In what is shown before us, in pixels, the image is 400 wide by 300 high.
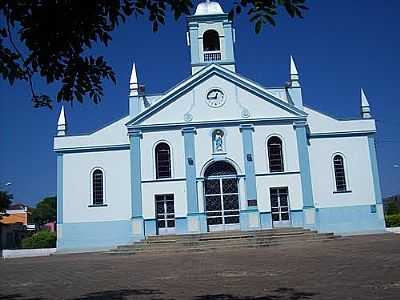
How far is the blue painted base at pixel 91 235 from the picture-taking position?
27078 mm

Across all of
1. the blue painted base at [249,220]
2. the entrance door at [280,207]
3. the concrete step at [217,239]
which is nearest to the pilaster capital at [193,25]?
the entrance door at [280,207]

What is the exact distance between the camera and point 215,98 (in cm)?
2794

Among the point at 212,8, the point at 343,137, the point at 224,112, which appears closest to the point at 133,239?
the point at 224,112

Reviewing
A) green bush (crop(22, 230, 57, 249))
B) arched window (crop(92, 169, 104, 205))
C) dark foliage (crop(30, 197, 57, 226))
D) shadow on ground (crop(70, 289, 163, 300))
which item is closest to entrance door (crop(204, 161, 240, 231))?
arched window (crop(92, 169, 104, 205))

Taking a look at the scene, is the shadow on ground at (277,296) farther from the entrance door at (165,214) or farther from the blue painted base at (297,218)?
the entrance door at (165,214)

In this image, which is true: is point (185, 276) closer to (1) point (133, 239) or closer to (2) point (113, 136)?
(1) point (133, 239)

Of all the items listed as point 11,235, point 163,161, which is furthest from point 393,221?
point 11,235

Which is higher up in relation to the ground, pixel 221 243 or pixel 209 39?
pixel 209 39

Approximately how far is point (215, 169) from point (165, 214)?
3.68 metres

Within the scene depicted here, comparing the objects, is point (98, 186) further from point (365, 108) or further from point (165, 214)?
point (365, 108)

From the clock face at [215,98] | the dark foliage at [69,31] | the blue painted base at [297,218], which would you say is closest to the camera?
the dark foliage at [69,31]

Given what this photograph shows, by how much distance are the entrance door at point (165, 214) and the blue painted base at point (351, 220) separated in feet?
26.0

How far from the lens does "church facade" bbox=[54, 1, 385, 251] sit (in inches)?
1051

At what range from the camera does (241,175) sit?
1059 inches
